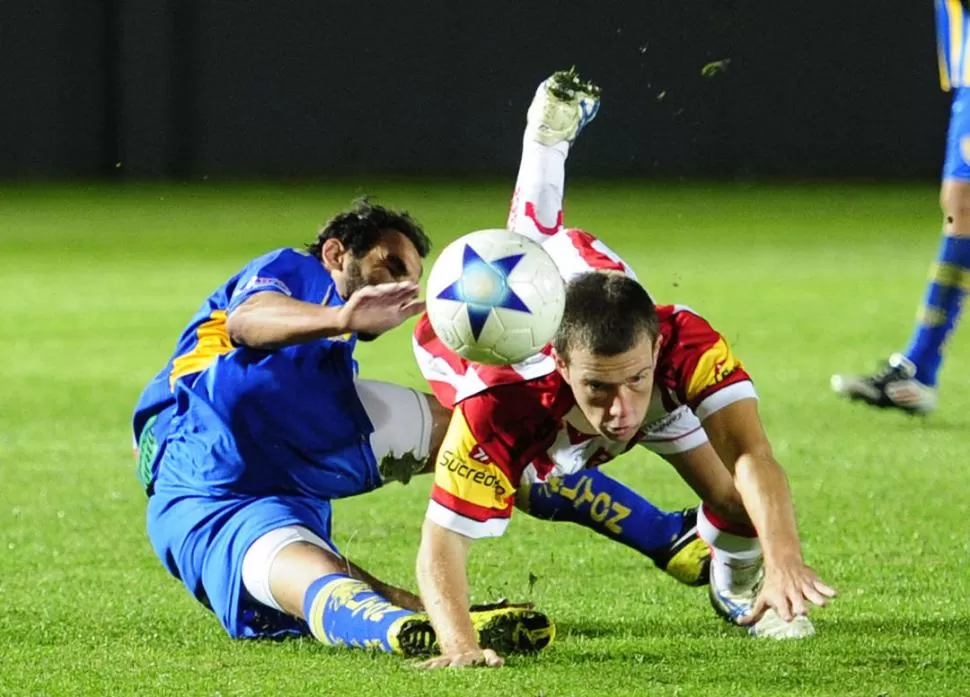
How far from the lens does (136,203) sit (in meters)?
19.9

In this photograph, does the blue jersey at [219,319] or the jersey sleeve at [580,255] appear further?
the blue jersey at [219,319]

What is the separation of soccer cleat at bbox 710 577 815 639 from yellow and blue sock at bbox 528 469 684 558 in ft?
1.16

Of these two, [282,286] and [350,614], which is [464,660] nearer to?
[350,614]

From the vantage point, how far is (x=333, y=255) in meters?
4.94

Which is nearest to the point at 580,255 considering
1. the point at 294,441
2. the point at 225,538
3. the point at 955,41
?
the point at 294,441

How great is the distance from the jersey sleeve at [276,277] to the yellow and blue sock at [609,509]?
0.85 meters

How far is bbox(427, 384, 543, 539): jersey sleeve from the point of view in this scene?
3.92 metres

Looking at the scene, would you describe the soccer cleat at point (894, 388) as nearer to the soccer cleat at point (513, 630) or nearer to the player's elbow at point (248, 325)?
the player's elbow at point (248, 325)

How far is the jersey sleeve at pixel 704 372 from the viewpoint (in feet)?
13.0

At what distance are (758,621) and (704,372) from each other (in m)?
0.65

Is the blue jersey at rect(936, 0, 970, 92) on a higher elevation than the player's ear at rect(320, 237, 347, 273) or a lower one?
higher

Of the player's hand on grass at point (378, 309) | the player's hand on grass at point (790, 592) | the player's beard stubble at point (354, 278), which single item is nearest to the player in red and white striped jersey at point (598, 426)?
the player's hand on grass at point (790, 592)

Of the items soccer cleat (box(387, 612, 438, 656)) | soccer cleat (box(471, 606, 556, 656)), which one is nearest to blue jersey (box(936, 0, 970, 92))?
soccer cleat (box(471, 606, 556, 656))

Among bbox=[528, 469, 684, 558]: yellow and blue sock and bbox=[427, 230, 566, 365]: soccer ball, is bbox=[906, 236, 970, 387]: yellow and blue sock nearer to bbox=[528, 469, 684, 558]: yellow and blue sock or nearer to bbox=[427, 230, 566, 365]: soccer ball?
bbox=[528, 469, 684, 558]: yellow and blue sock
